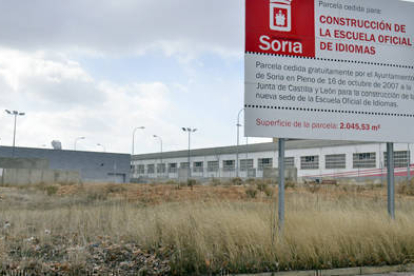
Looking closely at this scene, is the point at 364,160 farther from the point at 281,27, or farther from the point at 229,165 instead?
the point at 281,27

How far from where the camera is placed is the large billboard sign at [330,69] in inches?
344

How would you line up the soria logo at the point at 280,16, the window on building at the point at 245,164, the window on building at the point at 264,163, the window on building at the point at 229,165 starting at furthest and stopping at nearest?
the window on building at the point at 229,165, the window on building at the point at 245,164, the window on building at the point at 264,163, the soria logo at the point at 280,16

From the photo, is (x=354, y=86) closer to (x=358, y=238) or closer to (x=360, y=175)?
(x=358, y=238)

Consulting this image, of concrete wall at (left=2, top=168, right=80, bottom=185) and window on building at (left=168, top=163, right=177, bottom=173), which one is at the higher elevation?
window on building at (left=168, top=163, right=177, bottom=173)

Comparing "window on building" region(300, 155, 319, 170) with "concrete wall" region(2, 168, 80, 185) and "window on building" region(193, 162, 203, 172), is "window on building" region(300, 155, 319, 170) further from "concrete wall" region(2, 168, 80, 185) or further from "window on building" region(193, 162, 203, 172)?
"concrete wall" region(2, 168, 80, 185)

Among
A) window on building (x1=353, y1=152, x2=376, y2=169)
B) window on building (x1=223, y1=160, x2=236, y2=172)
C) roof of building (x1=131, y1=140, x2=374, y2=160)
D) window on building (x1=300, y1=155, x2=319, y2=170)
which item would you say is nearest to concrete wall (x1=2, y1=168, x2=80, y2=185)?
window on building (x1=223, y1=160, x2=236, y2=172)

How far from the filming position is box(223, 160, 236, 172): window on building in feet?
246

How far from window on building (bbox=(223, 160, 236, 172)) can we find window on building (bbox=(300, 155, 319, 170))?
13.2 meters

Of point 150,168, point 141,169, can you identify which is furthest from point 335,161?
point 141,169

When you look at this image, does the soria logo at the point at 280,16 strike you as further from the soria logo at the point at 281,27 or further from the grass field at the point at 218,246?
the grass field at the point at 218,246

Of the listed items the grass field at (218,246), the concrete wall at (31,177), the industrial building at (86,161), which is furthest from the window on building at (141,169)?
the grass field at (218,246)

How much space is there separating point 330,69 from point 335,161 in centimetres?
5359

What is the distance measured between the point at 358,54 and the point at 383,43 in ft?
2.71

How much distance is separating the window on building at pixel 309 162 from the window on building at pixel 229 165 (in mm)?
13187
